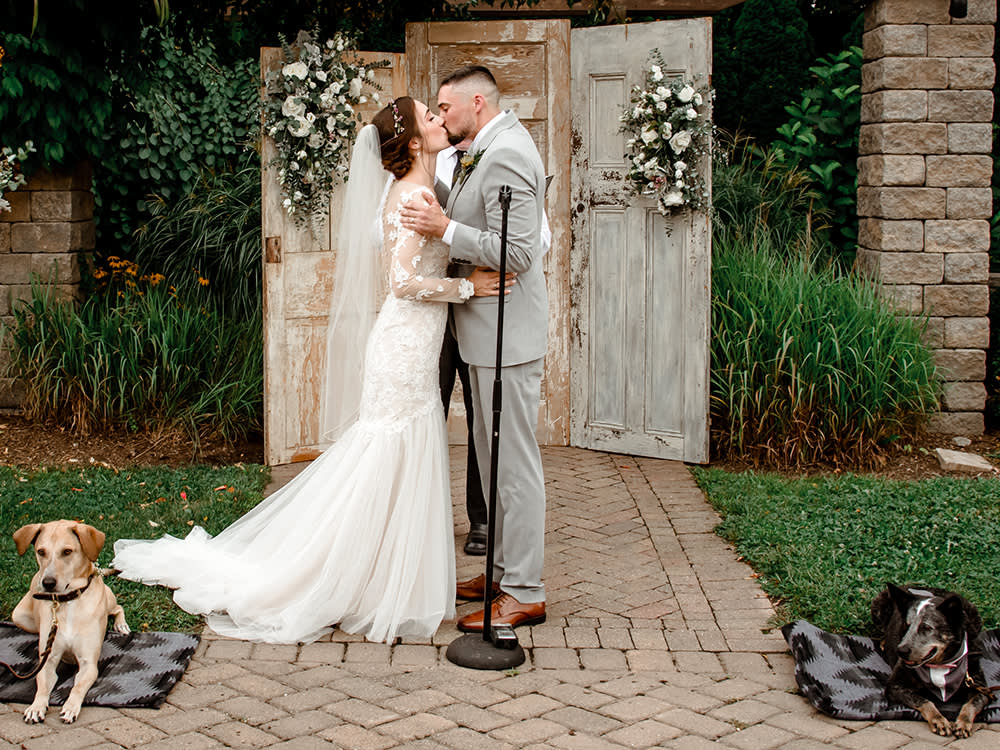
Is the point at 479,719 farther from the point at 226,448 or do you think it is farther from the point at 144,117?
the point at 144,117

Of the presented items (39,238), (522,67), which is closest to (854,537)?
(522,67)

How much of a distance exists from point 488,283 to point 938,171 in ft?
14.1

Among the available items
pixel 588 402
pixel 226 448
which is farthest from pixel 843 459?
pixel 226 448

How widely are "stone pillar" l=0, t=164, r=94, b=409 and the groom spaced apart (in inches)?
163

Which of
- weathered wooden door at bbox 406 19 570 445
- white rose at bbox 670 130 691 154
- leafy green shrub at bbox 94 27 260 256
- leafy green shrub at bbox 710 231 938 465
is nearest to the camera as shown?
white rose at bbox 670 130 691 154

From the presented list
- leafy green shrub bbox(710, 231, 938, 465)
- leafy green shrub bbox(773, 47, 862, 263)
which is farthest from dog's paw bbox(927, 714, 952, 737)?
leafy green shrub bbox(773, 47, 862, 263)

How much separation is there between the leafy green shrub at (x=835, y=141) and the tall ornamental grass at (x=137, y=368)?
409cm

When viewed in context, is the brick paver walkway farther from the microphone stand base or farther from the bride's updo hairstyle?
the bride's updo hairstyle

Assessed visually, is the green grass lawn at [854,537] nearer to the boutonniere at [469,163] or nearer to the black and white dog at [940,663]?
the black and white dog at [940,663]

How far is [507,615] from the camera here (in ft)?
14.2

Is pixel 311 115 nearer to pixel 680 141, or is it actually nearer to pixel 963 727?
pixel 680 141

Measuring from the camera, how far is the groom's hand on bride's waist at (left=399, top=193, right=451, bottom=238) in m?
4.16

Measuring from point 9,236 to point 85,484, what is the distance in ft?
7.57

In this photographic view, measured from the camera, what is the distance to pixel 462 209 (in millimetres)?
4363
